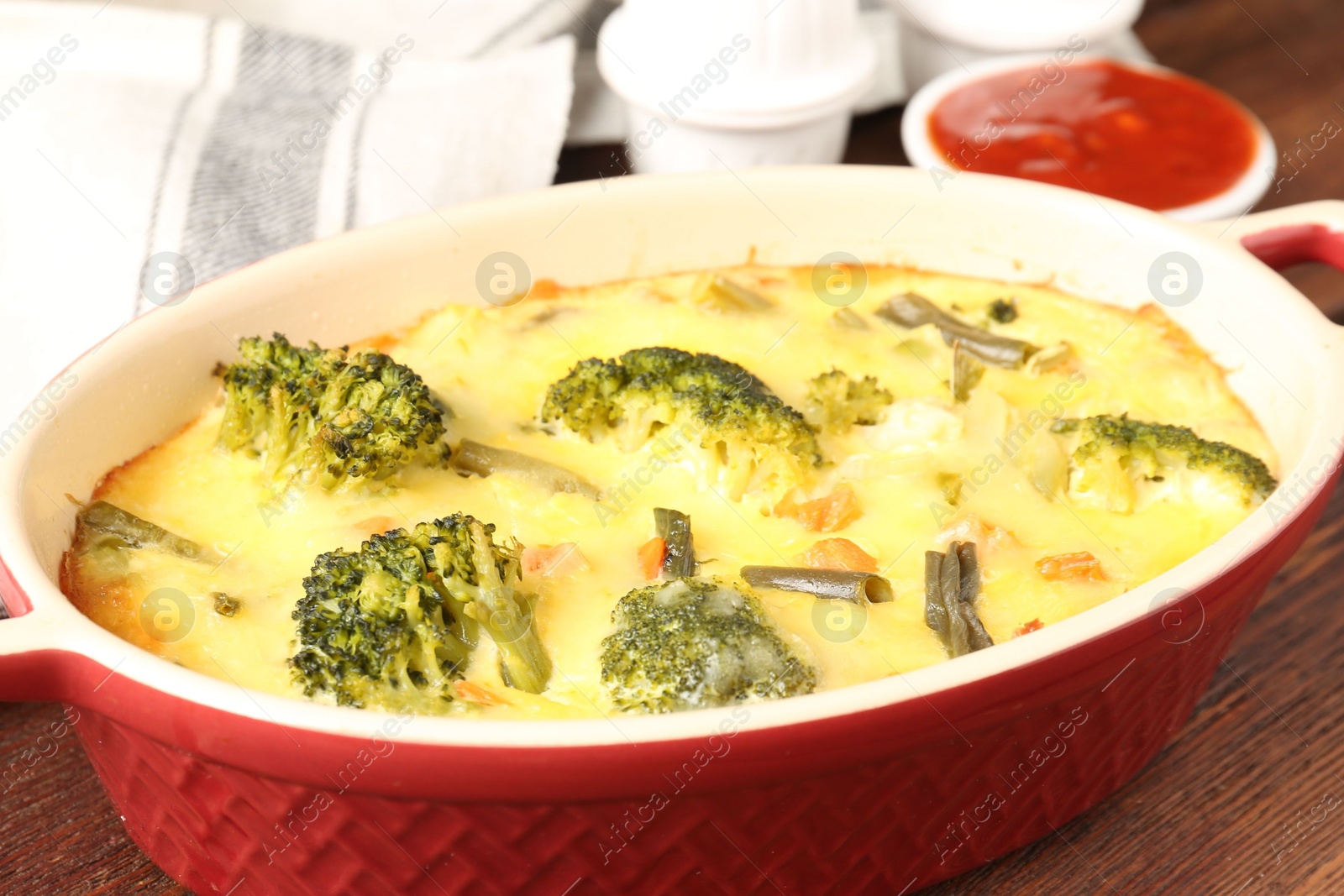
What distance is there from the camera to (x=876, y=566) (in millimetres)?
2312

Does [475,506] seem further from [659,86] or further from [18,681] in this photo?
[659,86]

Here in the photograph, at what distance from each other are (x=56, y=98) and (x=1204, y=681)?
2.88 metres

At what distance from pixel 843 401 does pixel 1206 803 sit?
94 centimetres

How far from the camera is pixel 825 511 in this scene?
2410mm

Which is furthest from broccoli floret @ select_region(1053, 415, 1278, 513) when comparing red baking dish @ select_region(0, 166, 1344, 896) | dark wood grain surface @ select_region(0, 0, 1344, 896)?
dark wood grain surface @ select_region(0, 0, 1344, 896)

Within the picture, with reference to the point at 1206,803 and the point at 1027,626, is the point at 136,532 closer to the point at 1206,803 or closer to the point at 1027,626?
the point at 1027,626

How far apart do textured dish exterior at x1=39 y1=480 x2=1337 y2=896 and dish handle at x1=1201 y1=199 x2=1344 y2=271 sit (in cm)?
81

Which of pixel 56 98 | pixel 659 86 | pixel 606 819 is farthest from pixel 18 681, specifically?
pixel 659 86

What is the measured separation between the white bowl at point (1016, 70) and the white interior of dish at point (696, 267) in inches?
13.9

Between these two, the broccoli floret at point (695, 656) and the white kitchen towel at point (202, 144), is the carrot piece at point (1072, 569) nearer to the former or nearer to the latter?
the broccoli floret at point (695, 656)

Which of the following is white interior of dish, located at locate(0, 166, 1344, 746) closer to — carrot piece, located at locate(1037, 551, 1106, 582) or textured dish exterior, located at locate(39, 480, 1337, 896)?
textured dish exterior, located at locate(39, 480, 1337, 896)

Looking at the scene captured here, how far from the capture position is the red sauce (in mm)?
3613

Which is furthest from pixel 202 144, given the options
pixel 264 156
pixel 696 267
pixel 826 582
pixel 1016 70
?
pixel 1016 70

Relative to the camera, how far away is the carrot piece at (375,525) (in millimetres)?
2324
